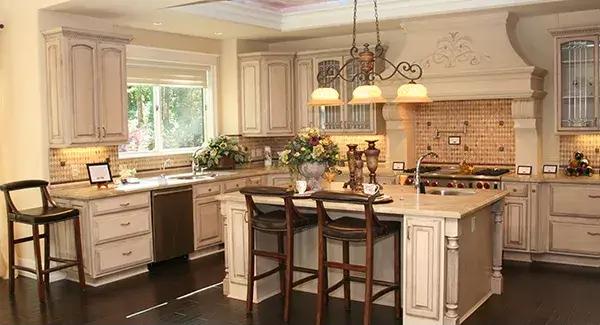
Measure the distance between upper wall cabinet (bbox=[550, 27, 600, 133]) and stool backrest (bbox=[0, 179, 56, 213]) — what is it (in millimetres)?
5198

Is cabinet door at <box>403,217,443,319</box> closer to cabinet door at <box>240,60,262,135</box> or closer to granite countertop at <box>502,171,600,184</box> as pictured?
granite countertop at <box>502,171,600,184</box>

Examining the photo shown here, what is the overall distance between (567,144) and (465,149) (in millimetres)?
1136

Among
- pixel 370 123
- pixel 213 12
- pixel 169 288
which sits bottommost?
pixel 169 288

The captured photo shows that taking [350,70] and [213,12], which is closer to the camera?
[213,12]

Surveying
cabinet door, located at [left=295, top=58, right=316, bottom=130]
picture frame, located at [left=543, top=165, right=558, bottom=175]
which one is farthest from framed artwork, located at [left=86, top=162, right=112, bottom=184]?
picture frame, located at [left=543, top=165, right=558, bottom=175]

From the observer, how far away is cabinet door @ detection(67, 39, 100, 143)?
617 centimetres

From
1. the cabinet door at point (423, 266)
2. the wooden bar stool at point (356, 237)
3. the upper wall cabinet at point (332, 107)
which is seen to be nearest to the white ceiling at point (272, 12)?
the upper wall cabinet at point (332, 107)

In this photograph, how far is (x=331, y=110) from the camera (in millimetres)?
→ 8344

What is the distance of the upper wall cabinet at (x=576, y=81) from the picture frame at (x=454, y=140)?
123 centimetres

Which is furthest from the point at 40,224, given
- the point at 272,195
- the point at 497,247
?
the point at 497,247

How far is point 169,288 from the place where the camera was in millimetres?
5949

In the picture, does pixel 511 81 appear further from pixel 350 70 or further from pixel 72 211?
pixel 72 211

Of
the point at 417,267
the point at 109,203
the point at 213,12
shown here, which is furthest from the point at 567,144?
the point at 109,203

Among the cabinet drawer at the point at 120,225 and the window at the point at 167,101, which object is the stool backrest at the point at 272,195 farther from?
the window at the point at 167,101
